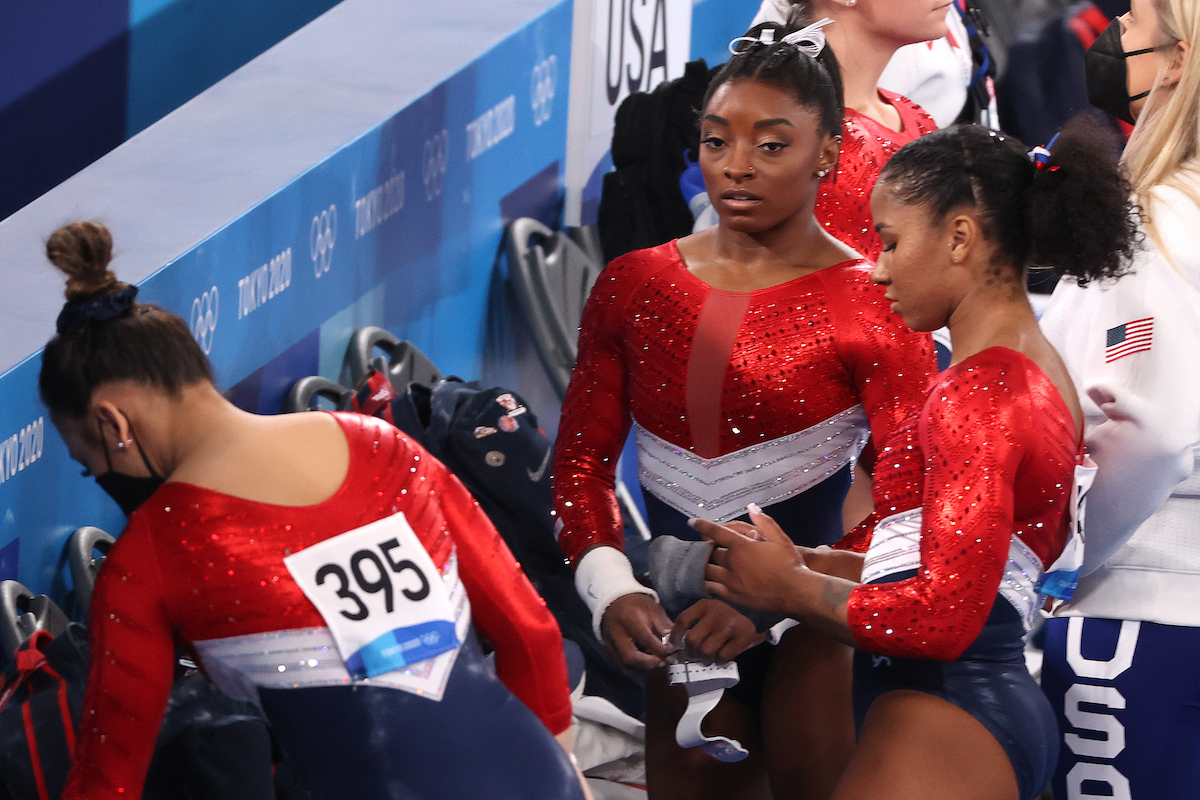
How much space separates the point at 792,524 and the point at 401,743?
80 cm

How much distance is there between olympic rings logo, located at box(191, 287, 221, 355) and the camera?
3135mm

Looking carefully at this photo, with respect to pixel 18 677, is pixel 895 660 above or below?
above

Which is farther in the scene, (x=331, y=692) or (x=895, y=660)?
(x=895, y=660)

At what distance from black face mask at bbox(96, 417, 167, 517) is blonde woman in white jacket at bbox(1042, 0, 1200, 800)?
1325 mm

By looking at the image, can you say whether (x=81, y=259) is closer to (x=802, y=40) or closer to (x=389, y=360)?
(x=802, y=40)

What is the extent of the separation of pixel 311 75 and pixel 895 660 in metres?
2.69

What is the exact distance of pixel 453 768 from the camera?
1922 millimetres

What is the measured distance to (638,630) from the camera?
7.50ft

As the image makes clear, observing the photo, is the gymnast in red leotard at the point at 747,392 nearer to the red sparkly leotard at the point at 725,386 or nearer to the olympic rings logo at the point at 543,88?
the red sparkly leotard at the point at 725,386

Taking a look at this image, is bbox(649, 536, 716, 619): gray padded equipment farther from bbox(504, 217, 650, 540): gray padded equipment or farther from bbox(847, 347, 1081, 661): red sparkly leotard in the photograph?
bbox(504, 217, 650, 540): gray padded equipment

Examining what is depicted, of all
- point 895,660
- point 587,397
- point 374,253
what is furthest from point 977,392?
point 374,253

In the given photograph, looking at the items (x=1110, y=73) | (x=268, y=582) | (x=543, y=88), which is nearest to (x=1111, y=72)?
(x=1110, y=73)

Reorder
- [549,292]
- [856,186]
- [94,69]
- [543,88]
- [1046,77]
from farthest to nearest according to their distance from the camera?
[1046,77]
[94,69]
[543,88]
[549,292]
[856,186]

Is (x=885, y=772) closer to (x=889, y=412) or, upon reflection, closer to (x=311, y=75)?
(x=889, y=412)
